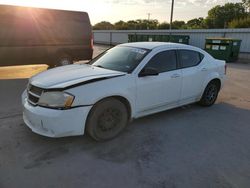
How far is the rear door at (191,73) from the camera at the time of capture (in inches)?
195

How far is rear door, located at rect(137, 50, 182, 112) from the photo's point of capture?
421cm

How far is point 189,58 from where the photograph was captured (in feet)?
16.9

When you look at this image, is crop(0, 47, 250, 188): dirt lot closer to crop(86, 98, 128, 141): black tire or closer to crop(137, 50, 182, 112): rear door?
crop(86, 98, 128, 141): black tire

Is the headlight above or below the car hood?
below

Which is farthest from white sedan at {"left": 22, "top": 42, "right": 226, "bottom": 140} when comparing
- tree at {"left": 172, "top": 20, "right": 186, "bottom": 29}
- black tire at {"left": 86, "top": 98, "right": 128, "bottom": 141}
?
tree at {"left": 172, "top": 20, "right": 186, "bottom": 29}

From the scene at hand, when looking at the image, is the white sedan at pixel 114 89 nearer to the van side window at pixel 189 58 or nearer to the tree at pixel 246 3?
the van side window at pixel 189 58

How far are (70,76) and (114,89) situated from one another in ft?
2.37

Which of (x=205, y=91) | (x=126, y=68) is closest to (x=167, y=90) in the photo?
(x=126, y=68)

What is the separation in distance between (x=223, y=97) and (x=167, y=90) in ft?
9.31

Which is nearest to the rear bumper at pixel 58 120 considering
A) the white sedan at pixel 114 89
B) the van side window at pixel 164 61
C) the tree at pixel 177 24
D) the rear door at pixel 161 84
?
the white sedan at pixel 114 89

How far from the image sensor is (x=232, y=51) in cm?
1553

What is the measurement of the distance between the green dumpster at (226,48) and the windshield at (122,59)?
12.4m

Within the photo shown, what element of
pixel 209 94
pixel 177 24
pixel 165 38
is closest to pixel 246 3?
pixel 177 24

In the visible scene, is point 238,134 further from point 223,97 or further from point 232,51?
point 232,51
